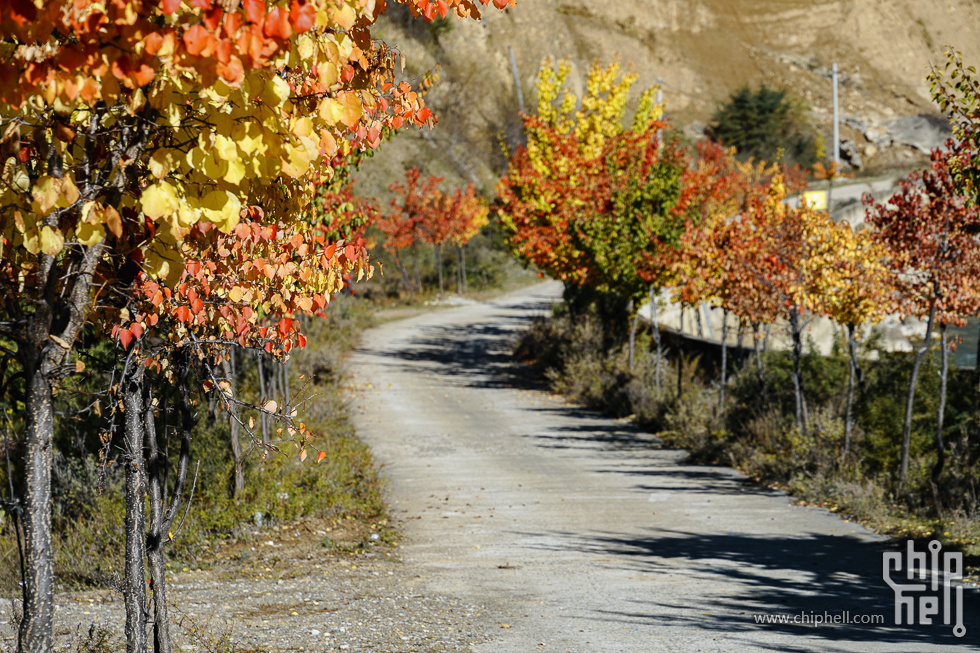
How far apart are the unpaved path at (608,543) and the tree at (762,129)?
49606 mm

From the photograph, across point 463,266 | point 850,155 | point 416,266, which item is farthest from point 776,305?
point 850,155

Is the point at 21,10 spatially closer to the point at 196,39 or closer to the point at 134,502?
the point at 196,39

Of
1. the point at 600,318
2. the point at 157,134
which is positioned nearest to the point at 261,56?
the point at 157,134

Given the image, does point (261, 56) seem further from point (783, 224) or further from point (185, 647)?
point (783, 224)

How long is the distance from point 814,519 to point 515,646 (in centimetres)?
509

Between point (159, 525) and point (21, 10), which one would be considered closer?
point (21, 10)

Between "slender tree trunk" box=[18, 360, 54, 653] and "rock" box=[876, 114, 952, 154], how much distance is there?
76.2 meters

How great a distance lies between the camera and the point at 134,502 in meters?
4.10

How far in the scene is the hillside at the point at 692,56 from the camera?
170 ft

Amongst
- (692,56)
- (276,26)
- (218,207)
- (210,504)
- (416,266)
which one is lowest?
(210,504)

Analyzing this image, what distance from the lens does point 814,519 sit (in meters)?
9.84

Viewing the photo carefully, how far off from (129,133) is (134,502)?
181 cm

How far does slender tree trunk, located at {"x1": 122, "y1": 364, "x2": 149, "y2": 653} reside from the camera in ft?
13.0

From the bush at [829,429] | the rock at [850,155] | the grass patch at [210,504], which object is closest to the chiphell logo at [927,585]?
the bush at [829,429]
